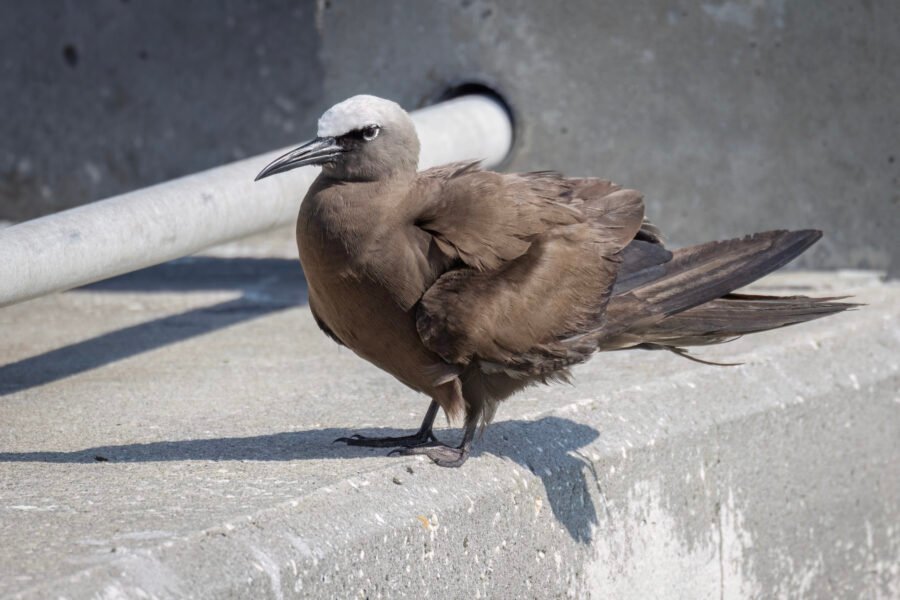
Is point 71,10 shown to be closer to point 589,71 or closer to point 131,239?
point 589,71

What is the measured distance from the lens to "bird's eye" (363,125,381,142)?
132 inches

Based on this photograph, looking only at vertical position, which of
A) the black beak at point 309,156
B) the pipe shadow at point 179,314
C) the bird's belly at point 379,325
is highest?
the black beak at point 309,156

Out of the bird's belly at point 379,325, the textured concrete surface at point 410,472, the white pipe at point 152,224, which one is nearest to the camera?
the textured concrete surface at point 410,472

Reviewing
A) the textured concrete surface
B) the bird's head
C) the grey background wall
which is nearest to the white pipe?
the textured concrete surface

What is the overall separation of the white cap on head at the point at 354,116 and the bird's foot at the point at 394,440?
0.76m

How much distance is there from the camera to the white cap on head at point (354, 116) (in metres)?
3.34

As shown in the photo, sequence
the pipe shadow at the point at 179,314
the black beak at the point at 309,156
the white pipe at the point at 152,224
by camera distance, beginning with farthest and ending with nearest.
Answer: the pipe shadow at the point at 179,314 < the white pipe at the point at 152,224 < the black beak at the point at 309,156

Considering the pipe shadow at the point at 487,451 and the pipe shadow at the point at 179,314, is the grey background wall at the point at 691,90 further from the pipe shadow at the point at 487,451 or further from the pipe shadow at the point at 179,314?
the pipe shadow at the point at 487,451

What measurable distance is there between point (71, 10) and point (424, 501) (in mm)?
5674

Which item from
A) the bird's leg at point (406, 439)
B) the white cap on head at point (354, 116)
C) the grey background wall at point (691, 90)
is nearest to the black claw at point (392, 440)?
the bird's leg at point (406, 439)

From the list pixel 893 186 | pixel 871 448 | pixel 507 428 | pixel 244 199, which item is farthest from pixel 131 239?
pixel 893 186

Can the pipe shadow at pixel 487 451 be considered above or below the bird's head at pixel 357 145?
→ below

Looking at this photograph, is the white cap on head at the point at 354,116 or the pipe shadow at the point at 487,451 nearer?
the pipe shadow at the point at 487,451

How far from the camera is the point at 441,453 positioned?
3.22m
